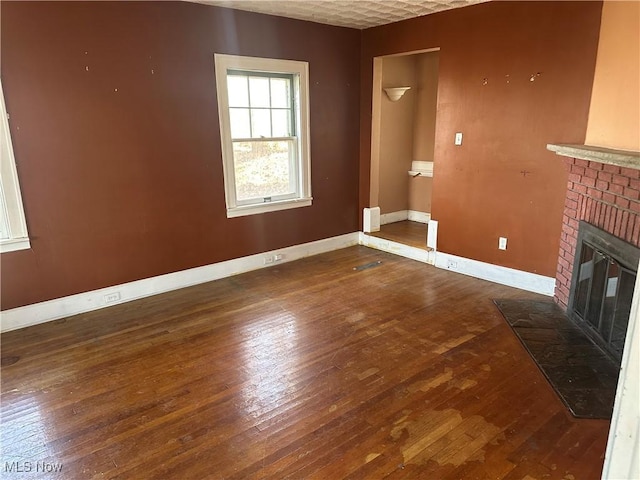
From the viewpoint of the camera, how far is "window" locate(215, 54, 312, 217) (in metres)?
4.02

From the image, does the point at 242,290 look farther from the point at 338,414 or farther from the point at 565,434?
the point at 565,434

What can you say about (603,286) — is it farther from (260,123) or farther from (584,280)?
(260,123)

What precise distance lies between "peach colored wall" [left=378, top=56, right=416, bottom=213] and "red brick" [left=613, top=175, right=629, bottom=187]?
10.4 feet

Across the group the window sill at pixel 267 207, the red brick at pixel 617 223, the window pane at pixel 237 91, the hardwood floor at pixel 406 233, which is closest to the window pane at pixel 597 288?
the red brick at pixel 617 223

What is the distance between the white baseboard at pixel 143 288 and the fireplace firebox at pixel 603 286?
2750mm

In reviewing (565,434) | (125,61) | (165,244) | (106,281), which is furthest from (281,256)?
(565,434)

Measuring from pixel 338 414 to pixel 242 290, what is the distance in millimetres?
1986

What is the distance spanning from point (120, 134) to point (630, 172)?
12.1ft

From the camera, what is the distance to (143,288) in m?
3.83

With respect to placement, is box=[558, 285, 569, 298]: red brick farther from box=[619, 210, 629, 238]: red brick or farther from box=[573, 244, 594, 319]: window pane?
box=[619, 210, 629, 238]: red brick

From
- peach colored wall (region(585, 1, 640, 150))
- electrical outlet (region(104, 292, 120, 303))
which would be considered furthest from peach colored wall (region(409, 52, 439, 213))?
electrical outlet (region(104, 292, 120, 303))

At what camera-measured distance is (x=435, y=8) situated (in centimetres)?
391

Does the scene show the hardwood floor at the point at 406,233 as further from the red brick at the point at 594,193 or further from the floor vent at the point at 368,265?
the red brick at the point at 594,193

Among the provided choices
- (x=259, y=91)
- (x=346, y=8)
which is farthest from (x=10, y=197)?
(x=346, y=8)
